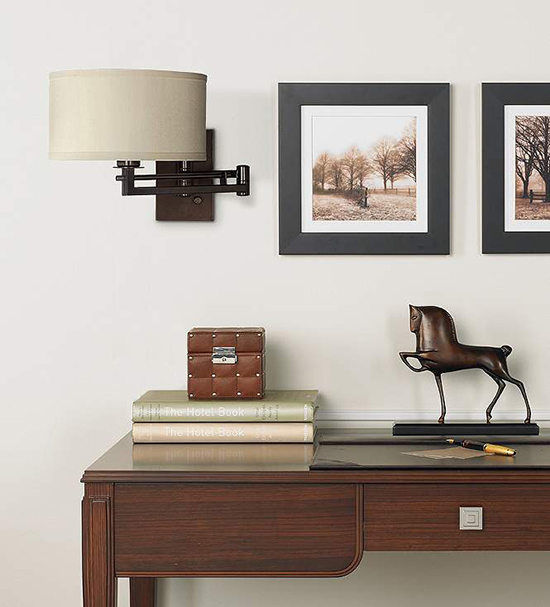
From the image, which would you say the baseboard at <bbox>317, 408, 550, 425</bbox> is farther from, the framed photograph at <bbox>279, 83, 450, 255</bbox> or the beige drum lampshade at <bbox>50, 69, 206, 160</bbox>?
the beige drum lampshade at <bbox>50, 69, 206, 160</bbox>

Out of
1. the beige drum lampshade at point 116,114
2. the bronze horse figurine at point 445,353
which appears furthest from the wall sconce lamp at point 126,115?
the bronze horse figurine at point 445,353

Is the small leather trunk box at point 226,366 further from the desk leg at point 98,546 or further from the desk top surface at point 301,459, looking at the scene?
the desk leg at point 98,546

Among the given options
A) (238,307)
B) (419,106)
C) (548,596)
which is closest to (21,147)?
(238,307)

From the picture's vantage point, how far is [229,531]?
83.0 inches

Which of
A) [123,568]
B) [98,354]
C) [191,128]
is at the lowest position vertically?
[123,568]

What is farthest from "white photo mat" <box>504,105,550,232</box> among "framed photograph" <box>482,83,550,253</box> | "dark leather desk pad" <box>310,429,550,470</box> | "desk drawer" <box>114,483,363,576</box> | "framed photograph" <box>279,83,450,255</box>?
"desk drawer" <box>114,483,363,576</box>

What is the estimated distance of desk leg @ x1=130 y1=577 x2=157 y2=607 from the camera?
259 centimetres

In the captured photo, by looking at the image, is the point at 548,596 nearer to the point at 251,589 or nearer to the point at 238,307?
the point at 251,589

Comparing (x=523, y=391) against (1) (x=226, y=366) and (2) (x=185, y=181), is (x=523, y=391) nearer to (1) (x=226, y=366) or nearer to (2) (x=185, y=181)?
(1) (x=226, y=366)

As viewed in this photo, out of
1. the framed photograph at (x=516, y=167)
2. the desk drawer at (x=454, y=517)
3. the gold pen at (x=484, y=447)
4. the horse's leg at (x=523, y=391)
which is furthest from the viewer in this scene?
the framed photograph at (x=516, y=167)

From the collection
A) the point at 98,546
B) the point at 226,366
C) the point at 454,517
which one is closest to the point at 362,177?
the point at 226,366

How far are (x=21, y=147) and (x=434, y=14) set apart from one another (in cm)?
113

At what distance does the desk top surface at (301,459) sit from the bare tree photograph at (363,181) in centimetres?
Result: 58

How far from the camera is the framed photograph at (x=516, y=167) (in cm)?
256
